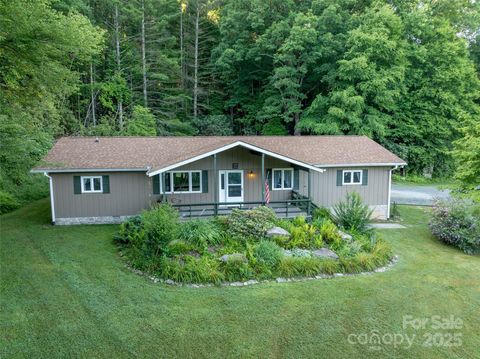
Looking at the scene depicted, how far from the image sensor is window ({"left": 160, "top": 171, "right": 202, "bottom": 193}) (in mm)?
14445

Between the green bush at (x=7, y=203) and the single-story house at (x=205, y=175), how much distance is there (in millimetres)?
3831

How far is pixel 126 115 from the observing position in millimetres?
26938

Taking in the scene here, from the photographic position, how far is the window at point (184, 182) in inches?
569

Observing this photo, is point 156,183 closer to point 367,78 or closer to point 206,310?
point 206,310

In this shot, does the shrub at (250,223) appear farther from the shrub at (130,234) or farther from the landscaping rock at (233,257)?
the shrub at (130,234)

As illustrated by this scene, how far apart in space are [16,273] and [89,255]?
192 cm

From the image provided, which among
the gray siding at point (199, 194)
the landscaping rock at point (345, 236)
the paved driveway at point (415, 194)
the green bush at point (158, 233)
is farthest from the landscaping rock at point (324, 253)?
the paved driveway at point (415, 194)

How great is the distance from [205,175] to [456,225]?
10.1 m

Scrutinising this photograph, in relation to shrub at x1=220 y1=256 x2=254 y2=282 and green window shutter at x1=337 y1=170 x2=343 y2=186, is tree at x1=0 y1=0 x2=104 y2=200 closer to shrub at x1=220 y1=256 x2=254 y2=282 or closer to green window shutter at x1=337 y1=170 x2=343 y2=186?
shrub at x1=220 y1=256 x2=254 y2=282

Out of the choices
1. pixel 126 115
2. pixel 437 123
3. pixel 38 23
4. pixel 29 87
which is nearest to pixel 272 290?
pixel 38 23

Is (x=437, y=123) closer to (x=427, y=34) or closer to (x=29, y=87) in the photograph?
(x=427, y=34)

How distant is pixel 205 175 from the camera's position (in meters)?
14.7

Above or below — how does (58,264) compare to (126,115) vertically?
below

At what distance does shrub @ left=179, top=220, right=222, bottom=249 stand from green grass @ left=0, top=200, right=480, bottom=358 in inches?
80.7
